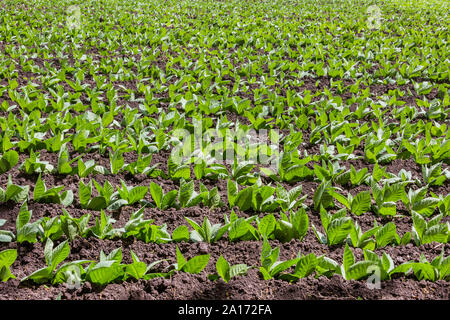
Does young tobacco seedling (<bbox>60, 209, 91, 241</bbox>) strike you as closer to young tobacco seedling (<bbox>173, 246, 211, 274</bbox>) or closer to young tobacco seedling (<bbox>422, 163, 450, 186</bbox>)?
young tobacco seedling (<bbox>173, 246, 211, 274</bbox>)

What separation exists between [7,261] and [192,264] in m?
0.98

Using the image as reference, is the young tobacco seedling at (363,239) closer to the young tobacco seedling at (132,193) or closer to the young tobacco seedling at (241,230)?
the young tobacco seedling at (241,230)

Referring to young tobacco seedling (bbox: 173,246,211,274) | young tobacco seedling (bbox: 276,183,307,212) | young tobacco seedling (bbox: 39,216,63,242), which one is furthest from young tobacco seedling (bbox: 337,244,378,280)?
young tobacco seedling (bbox: 39,216,63,242)

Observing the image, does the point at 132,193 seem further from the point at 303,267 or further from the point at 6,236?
the point at 303,267

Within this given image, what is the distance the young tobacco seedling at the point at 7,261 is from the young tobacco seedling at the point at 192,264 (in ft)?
2.79

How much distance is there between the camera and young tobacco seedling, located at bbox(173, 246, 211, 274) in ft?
7.01

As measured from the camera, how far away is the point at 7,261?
2082mm

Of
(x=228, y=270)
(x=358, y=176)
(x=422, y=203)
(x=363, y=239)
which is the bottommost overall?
(x=228, y=270)

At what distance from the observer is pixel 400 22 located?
10523 mm

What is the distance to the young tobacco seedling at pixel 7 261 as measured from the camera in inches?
79.7

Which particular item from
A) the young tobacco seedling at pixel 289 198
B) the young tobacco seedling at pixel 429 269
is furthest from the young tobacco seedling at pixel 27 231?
the young tobacco seedling at pixel 429 269

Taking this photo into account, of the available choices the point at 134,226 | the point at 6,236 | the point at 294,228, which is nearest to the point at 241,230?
the point at 294,228

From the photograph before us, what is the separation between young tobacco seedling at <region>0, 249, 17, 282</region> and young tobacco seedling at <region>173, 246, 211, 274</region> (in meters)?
0.85
